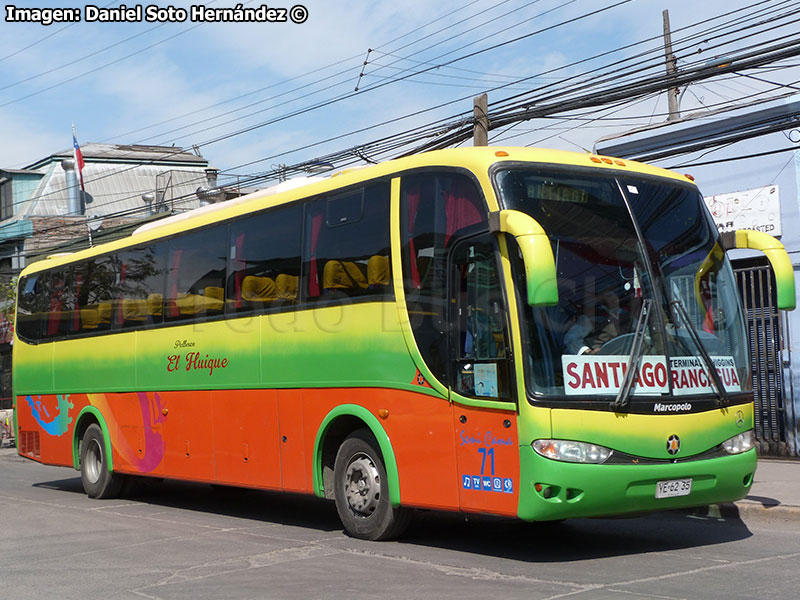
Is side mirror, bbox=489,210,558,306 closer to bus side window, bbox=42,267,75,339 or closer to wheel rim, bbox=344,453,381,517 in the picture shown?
wheel rim, bbox=344,453,381,517

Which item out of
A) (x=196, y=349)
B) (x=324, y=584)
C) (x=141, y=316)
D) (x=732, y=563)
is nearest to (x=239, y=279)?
(x=196, y=349)

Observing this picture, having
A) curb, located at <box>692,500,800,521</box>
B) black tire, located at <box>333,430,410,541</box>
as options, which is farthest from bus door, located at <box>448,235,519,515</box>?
curb, located at <box>692,500,800,521</box>

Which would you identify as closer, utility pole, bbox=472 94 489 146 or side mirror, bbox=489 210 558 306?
side mirror, bbox=489 210 558 306

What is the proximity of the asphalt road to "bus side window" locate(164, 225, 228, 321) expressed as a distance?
8.30 feet

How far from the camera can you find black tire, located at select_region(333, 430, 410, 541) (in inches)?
380

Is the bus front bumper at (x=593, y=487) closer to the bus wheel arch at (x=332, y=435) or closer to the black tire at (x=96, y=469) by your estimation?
the bus wheel arch at (x=332, y=435)

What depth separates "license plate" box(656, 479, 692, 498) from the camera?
8359mm

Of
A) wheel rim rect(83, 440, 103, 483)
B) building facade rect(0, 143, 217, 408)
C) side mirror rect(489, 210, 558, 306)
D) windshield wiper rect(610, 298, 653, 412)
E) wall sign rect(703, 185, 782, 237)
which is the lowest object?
wheel rim rect(83, 440, 103, 483)

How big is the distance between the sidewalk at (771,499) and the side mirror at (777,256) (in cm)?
275

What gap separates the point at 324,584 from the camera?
7656 millimetres

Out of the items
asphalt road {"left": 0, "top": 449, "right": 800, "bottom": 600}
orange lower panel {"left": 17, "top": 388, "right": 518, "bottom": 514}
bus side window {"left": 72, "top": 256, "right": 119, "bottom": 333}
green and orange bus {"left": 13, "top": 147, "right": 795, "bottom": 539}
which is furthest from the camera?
bus side window {"left": 72, "top": 256, "right": 119, "bottom": 333}

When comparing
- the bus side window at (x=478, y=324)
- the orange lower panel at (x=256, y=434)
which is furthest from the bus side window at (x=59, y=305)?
the bus side window at (x=478, y=324)

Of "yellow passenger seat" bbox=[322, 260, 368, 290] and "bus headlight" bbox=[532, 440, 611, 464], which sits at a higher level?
"yellow passenger seat" bbox=[322, 260, 368, 290]

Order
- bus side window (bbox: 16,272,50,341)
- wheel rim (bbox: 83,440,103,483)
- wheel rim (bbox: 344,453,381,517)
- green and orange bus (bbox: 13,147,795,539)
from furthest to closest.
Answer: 1. bus side window (bbox: 16,272,50,341)
2. wheel rim (bbox: 83,440,103,483)
3. wheel rim (bbox: 344,453,381,517)
4. green and orange bus (bbox: 13,147,795,539)
